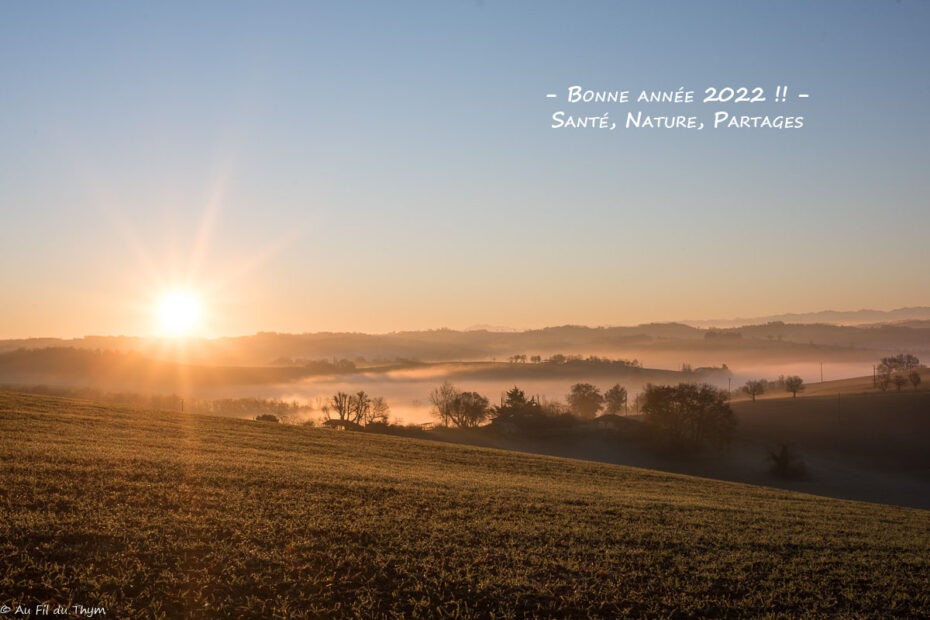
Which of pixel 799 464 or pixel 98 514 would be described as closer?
pixel 98 514

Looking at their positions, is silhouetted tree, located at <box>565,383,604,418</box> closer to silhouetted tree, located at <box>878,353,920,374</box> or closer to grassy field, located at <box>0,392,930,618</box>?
silhouetted tree, located at <box>878,353,920,374</box>

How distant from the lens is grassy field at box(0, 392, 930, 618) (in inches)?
464

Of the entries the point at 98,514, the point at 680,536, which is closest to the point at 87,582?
the point at 98,514

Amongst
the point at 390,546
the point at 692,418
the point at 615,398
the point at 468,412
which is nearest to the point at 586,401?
the point at 615,398

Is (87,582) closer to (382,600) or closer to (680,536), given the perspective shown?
(382,600)

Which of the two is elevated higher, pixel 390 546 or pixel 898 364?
pixel 898 364

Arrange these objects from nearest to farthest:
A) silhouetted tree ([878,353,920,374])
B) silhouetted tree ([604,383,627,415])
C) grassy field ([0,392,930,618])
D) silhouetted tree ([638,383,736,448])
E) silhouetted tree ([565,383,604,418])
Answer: grassy field ([0,392,930,618]) < silhouetted tree ([638,383,736,448]) < silhouetted tree ([878,353,920,374]) < silhouetted tree ([565,383,604,418]) < silhouetted tree ([604,383,627,415])

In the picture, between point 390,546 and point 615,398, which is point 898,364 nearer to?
point 615,398

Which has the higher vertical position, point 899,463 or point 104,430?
point 104,430

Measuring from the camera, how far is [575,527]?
18.7 meters

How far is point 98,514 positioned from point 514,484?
17.9m

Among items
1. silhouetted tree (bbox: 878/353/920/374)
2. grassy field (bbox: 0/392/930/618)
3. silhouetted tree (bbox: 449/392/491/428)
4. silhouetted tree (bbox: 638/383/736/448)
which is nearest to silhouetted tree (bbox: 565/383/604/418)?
silhouetted tree (bbox: 449/392/491/428)

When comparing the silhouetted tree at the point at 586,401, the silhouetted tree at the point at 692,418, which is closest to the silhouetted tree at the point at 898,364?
the silhouetted tree at the point at 586,401

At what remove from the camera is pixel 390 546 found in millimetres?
14672
